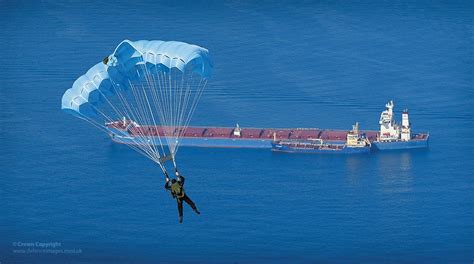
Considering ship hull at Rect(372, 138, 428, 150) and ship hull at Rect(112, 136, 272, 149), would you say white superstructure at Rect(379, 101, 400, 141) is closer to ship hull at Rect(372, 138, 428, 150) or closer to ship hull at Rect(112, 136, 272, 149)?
ship hull at Rect(372, 138, 428, 150)

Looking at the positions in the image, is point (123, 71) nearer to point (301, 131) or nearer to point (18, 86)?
point (301, 131)

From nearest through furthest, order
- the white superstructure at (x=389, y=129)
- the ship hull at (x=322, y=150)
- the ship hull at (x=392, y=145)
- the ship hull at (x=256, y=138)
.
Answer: the ship hull at (x=322, y=150) < the ship hull at (x=256, y=138) < the white superstructure at (x=389, y=129) < the ship hull at (x=392, y=145)

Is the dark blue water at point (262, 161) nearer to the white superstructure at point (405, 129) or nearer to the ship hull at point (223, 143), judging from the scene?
the ship hull at point (223, 143)

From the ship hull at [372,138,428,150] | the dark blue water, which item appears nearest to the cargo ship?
the ship hull at [372,138,428,150]

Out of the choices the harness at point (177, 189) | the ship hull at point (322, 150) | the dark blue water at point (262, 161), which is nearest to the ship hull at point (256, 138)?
the ship hull at point (322, 150)

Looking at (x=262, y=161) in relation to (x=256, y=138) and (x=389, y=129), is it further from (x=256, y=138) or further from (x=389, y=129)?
(x=389, y=129)

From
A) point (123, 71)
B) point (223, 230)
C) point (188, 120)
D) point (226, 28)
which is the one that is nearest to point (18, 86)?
point (188, 120)

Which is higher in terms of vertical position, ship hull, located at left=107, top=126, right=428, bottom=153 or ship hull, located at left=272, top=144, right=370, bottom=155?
ship hull, located at left=107, top=126, right=428, bottom=153
